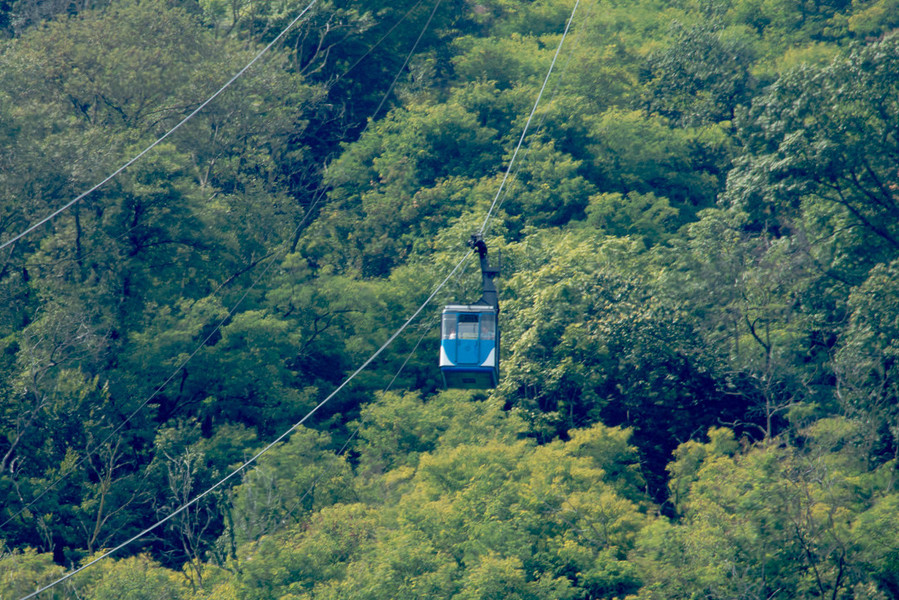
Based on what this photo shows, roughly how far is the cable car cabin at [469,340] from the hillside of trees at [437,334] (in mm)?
4394

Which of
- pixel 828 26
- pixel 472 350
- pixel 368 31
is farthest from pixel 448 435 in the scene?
pixel 828 26

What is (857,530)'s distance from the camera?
2462cm

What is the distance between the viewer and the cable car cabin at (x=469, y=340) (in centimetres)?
2255

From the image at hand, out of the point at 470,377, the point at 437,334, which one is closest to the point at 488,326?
the point at 470,377

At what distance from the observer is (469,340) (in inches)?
888

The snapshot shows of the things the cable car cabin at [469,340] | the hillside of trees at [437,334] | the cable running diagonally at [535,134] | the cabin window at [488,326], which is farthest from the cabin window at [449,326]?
the cable running diagonally at [535,134]

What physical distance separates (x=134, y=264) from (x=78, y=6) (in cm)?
1773

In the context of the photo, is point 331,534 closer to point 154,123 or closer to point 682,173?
point 154,123

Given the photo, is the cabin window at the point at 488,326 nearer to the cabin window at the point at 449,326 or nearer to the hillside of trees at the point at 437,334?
the cabin window at the point at 449,326

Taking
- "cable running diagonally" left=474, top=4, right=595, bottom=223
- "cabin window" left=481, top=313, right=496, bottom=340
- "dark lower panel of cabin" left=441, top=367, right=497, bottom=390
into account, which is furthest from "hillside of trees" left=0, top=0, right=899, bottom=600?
"cabin window" left=481, top=313, right=496, bottom=340

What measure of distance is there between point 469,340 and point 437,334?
15.6m

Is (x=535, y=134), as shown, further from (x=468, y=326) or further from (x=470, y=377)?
(x=468, y=326)

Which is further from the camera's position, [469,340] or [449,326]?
[449,326]

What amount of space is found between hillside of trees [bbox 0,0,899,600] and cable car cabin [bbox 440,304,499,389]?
14.4 feet
